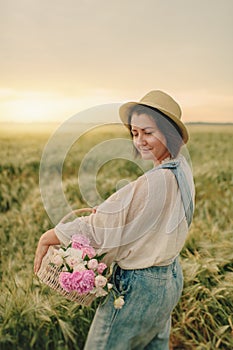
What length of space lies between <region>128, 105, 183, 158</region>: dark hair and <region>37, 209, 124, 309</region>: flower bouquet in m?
0.36

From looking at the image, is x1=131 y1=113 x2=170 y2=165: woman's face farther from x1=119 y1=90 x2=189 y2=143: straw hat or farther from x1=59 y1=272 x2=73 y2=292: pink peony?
x1=59 y1=272 x2=73 y2=292: pink peony

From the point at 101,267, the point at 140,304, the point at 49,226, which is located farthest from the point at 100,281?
the point at 49,226

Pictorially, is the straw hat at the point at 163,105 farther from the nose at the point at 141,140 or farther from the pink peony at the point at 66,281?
the pink peony at the point at 66,281

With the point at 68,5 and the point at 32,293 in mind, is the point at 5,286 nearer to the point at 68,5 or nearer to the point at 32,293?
the point at 32,293

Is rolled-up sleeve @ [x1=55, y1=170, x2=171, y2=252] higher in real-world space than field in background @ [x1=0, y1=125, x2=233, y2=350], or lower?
higher

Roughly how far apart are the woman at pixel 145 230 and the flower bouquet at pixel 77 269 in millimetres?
25

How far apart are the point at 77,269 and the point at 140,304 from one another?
210 millimetres

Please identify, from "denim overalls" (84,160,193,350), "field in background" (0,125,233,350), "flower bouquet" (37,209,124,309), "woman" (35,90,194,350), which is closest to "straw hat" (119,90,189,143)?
"woman" (35,90,194,350)

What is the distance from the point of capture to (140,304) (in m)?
1.45

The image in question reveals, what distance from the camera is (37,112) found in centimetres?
225

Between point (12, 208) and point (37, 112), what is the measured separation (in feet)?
3.09

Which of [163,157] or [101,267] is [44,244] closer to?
[101,267]

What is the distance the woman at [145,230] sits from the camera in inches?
54.7

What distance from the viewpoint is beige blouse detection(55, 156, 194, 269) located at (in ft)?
4.54
